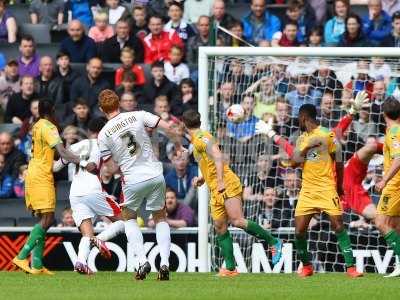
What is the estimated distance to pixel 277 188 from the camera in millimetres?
18625

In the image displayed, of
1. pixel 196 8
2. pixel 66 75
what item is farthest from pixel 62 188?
pixel 196 8

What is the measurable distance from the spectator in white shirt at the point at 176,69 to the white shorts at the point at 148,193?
722cm

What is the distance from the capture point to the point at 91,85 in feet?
71.0

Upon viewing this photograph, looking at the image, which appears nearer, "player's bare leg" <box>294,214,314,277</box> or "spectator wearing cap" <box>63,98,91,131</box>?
"player's bare leg" <box>294,214,314,277</box>

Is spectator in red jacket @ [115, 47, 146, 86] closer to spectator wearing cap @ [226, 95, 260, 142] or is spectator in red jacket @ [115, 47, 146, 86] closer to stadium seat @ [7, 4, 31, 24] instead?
spectator wearing cap @ [226, 95, 260, 142]

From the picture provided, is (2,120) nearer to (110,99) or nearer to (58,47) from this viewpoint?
(58,47)

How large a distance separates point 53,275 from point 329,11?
829 cm

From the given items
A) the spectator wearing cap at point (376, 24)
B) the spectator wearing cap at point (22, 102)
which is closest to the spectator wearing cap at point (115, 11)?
the spectator wearing cap at point (22, 102)

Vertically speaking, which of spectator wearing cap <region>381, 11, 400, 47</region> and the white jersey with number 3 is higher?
spectator wearing cap <region>381, 11, 400, 47</region>

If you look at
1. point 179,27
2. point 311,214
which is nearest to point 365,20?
point 179,27

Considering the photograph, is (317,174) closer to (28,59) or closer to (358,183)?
(358,183)

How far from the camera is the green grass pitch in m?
12.6

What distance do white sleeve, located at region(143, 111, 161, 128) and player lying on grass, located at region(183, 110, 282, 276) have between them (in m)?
0.77

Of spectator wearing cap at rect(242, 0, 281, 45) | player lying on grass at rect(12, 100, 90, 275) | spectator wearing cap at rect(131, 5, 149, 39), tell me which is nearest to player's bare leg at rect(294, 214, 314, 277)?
player lying on grass at rect(12, 100, 90, 275)
